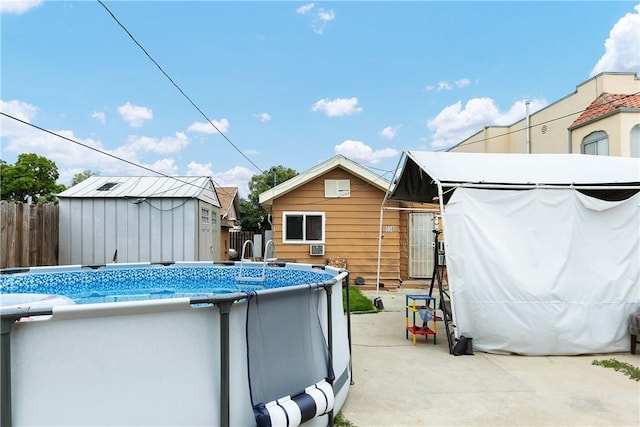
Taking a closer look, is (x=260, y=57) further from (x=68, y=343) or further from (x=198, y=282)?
(x=68, y=343)

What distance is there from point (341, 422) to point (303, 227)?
776 cm

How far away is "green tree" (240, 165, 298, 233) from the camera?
25.9 m

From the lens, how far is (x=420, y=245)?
36.9 ft

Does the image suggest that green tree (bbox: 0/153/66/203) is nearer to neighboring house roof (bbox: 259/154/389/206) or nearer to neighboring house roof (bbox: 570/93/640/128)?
neighboring house roof (bbox: 259/154/389/206)

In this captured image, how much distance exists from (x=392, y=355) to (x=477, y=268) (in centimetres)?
156

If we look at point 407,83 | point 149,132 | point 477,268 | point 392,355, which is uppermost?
point 407,83

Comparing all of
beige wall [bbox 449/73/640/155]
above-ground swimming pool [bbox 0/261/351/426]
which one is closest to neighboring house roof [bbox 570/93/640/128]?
beige wall [bbox 449/73/640/155]

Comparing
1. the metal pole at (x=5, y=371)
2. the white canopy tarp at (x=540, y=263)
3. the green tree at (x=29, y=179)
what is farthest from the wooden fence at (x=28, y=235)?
the green tree at (x=29, y=179)

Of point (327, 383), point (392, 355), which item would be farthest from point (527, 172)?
point (327, 383)

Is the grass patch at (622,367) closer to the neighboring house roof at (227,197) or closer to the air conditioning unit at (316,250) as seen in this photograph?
the air conditioning unit at (316,250)

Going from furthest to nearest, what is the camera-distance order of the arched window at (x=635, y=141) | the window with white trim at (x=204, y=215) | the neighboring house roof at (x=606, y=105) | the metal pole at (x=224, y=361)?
the neighboring house roof at (x=606, y=105) → the arched window at (x=635, y=141) → the window with white trim at (x=204, y=215) → the metal pole at (x=224, y=361)

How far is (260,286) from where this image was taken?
6.87 m

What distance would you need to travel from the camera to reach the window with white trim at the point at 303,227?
10.6 meters

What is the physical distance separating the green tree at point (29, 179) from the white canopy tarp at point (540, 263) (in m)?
27.9
